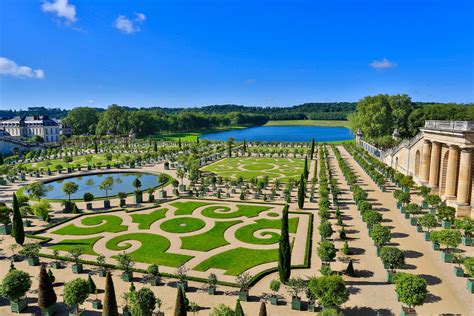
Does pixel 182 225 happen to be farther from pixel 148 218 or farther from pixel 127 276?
pixel 127 276

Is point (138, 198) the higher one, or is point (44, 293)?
point (138, 198)

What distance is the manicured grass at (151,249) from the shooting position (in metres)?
25.5

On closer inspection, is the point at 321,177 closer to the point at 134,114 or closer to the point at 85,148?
the point at 85,148

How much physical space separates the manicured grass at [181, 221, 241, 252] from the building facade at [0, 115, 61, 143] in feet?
392

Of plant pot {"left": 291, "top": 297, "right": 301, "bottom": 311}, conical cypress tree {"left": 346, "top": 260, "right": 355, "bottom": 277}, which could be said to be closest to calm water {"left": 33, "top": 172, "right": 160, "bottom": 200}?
plant pot {"left": 291, "top": 297, "right": 301, "bottom": 311}

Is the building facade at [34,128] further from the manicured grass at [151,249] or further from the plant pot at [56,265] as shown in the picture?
the plant pot at [56,265]

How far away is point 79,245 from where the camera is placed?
28703 millimetres

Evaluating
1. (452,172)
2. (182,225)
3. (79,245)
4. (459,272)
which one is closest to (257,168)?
(182,225)

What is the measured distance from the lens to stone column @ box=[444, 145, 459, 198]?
3731cm

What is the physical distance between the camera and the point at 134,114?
469ft

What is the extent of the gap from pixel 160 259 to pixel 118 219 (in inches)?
475

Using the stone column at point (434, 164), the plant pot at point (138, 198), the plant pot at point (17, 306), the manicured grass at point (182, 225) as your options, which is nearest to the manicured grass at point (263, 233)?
the manicured grass at point (182, 225)

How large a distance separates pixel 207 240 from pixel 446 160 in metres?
33.0

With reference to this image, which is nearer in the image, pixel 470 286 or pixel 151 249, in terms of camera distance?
pixel 470 286
